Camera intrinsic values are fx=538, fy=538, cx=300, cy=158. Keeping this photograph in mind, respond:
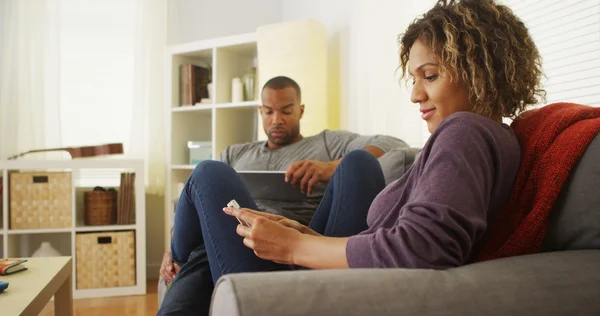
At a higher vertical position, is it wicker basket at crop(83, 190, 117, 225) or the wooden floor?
wicker basket at crop(83, 190, 117, 225)

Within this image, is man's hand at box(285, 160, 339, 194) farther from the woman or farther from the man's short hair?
the man's short hair

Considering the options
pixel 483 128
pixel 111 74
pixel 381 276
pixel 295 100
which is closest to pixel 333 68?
pixel 295 100

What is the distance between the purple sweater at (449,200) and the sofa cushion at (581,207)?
0.32 ft

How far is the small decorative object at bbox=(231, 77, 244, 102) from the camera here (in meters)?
3.56

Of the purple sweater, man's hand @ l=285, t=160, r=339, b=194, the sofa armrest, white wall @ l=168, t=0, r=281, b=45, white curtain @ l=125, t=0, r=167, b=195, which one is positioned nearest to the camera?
the sofa armrest

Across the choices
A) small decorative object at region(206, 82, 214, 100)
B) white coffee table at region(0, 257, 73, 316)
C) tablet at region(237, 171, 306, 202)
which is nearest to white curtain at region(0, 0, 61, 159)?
small decorative object at region(206, 82, 214, 100)

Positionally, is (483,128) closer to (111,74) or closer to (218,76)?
(218,76)

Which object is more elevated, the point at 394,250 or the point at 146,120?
the point at 146,120

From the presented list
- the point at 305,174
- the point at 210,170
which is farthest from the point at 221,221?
the point at 305,174

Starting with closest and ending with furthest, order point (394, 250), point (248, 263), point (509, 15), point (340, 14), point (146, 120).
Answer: point (394, 250)
point (509, 15)
point (248, 263)
point (340, 14)
point (146, 120)

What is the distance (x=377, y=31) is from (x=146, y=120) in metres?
1.78

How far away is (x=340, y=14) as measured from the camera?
3.45 m

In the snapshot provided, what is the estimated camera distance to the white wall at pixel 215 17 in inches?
155

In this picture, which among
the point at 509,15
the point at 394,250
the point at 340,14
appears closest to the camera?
the point at 394,250
